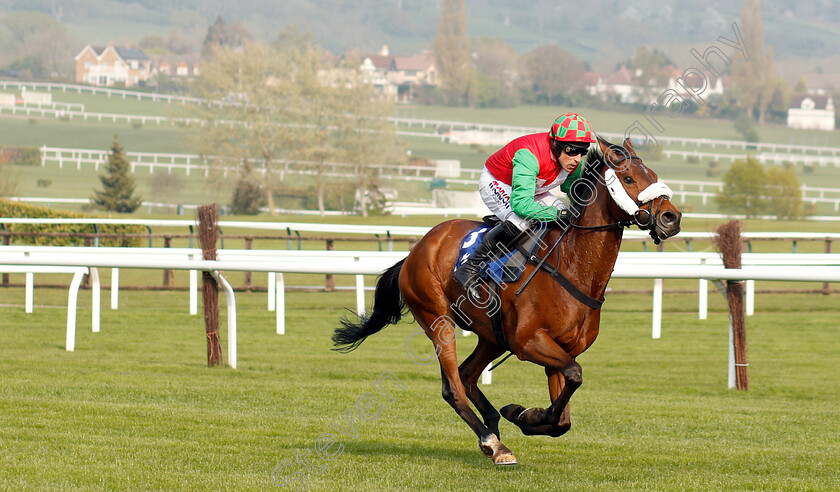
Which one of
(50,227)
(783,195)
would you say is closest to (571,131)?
(50,227)

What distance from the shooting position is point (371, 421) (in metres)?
5.90

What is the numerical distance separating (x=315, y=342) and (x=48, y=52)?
561 ft

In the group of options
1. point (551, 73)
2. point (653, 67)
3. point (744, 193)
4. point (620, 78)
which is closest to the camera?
point (744, 193)

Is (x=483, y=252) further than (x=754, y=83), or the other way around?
(x=754, y=83)

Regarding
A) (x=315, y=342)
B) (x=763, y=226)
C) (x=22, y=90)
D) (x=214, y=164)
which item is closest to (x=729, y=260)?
(x=315, y=342)

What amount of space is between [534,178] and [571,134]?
0.27 metres

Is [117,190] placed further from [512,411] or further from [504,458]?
[504,458]

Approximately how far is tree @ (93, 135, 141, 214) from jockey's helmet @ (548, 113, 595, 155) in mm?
41988

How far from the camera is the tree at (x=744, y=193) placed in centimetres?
5253

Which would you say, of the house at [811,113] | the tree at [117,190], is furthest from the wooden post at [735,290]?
the house at [811,113]

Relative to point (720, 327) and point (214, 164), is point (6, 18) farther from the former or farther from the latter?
point (720, 327)

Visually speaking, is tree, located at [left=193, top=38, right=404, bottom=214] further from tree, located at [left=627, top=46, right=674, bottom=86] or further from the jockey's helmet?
tree, located at [left=627, top=46, right=674, bottom=86]

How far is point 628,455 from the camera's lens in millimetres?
4980

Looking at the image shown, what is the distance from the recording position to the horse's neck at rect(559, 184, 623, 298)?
4625 millimetres
